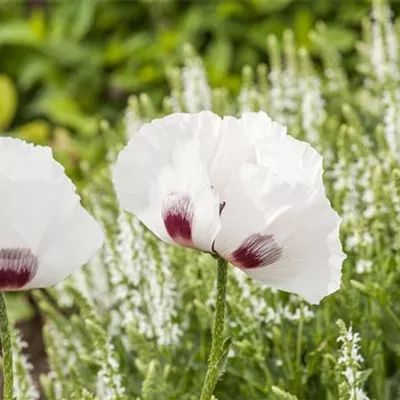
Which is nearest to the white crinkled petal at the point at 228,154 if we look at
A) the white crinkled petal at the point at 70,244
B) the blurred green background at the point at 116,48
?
the white crinkled petal at the point at 70,244

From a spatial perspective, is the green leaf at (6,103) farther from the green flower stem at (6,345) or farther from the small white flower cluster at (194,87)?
the green flower stem at (6,345)

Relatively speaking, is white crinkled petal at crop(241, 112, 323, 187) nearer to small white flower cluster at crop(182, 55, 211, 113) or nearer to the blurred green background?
small white flower cluster at crop(182, 55, 211, 113)

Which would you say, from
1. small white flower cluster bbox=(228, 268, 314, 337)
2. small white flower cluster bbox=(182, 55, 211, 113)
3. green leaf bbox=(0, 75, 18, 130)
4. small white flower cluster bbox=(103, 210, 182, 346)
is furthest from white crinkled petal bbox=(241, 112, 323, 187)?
green leaf bbox=(0, 75, 18, 130)

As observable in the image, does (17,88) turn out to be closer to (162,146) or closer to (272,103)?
(272,103)

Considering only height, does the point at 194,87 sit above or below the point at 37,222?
above

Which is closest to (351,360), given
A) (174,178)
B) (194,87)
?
(174,178)

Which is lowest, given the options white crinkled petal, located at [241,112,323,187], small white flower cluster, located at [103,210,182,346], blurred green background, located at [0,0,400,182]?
white crinkled petal, located at [241,112,323,187]

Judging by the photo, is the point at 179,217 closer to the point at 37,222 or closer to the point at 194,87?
the point at 37,222
